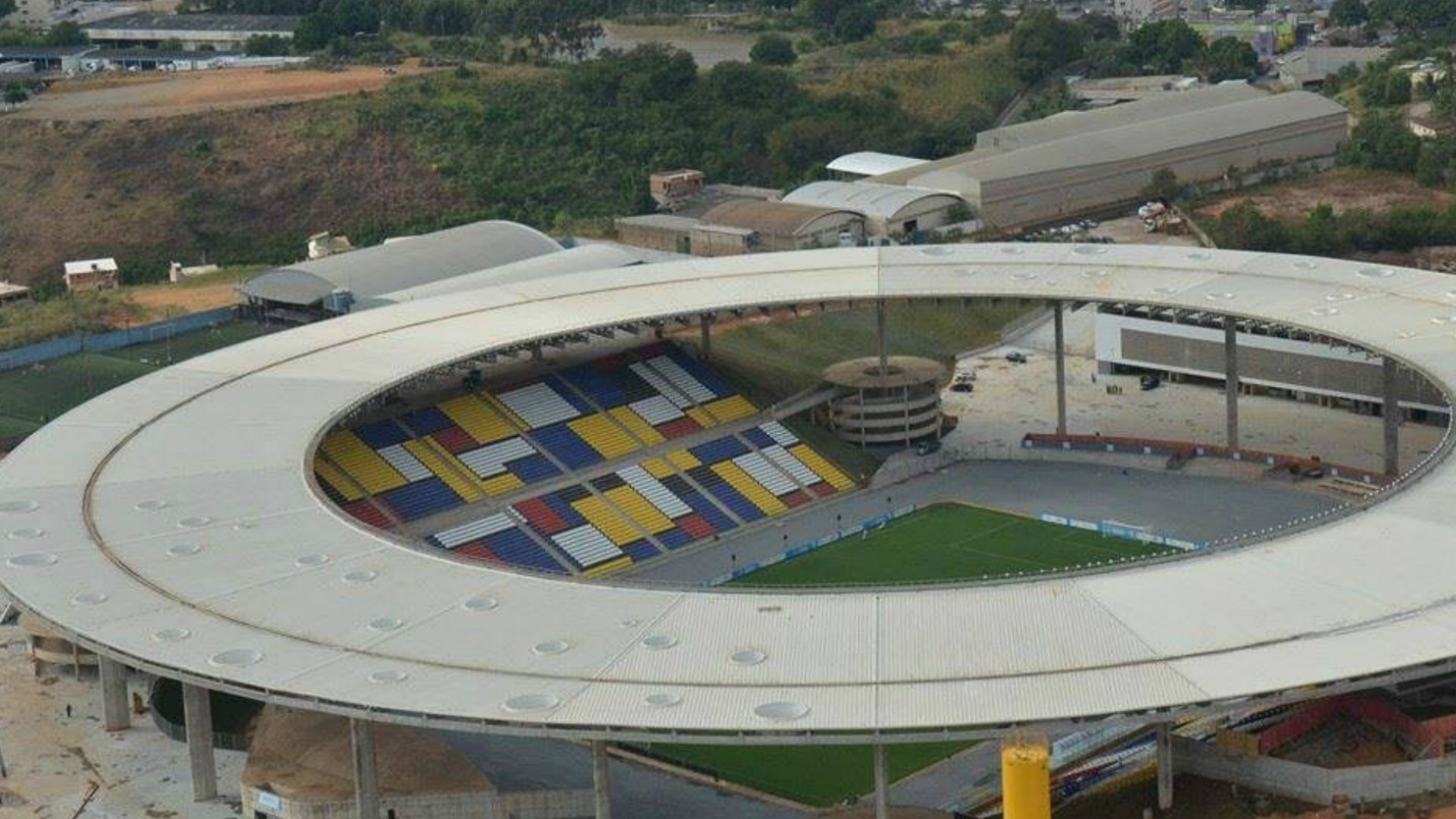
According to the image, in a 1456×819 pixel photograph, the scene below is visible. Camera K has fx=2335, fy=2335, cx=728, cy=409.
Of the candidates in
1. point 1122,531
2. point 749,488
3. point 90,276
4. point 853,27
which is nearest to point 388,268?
point 90,276

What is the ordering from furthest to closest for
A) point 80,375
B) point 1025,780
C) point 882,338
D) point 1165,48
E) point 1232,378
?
1. point 1165,48
2. point 80,375
3. point 882,338
4. point 1232,378
5. point 1025,780

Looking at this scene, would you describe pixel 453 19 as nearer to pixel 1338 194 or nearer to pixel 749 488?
pixel 1338 194

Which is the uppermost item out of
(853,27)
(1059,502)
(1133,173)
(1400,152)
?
(853,27)

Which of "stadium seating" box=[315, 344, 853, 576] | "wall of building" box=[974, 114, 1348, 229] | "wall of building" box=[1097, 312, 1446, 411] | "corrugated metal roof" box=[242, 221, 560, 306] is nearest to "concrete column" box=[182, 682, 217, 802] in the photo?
"stadium seating" box=[315, 344, 853, 576]

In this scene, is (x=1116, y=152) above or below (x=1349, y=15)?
below

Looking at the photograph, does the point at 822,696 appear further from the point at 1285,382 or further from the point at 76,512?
the point at 1285,382

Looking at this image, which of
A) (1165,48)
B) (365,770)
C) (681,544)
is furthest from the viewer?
(1165,48)

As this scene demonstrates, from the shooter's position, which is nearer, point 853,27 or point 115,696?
point 115,696

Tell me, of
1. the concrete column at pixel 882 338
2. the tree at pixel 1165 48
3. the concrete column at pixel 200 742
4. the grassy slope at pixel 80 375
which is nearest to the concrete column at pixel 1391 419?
the concrete column at pixel 882 338

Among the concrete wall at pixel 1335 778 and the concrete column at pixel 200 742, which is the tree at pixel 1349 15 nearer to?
the concrete wall at pixel 1335 778

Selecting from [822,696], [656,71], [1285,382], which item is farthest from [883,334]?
[656,71]
